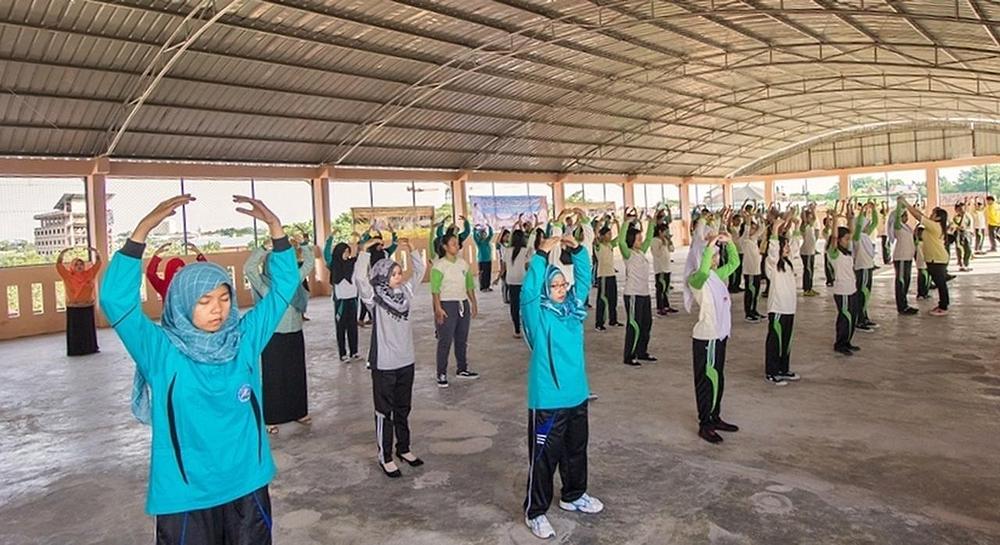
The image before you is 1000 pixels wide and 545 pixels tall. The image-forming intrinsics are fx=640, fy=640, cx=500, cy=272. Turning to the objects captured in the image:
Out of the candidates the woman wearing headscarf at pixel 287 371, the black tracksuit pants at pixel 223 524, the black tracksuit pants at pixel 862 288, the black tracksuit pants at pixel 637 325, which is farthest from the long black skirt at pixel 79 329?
the black tracksuit pants at pixel 862 288

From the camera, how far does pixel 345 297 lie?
26.3 ft

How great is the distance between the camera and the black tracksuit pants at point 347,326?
824 cm

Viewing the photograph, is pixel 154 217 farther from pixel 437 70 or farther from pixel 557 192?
pixel 557 192

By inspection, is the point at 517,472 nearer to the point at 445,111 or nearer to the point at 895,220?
the point at 895,220

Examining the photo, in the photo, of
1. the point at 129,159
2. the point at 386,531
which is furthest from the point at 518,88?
the point at 386,531

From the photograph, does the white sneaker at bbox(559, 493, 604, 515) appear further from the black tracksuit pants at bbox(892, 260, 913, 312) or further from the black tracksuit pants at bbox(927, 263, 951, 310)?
the black tracksuit pants at bbox(927, 263, 951, 310)

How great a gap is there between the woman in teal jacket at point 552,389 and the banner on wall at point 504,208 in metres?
19.5

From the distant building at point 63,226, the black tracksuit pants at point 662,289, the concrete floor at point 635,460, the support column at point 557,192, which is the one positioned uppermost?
the support column at point 557,192

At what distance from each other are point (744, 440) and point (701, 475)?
0.79 metres

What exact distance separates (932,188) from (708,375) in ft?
107

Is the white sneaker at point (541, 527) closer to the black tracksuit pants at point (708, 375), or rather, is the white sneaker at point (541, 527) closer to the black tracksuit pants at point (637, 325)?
the black tracksuit pants at point (708, 375)

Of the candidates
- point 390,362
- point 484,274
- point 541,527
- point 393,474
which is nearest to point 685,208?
point 484,274

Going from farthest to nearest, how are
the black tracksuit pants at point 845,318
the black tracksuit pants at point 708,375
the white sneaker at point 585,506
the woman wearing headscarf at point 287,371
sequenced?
the black tracksuit pants at point 845,318, the woman wearing headscarf at point 287,371, the black tracksuit pants at point 708,375, the white sneaker at point 585,506

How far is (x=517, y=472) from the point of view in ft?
13.9
